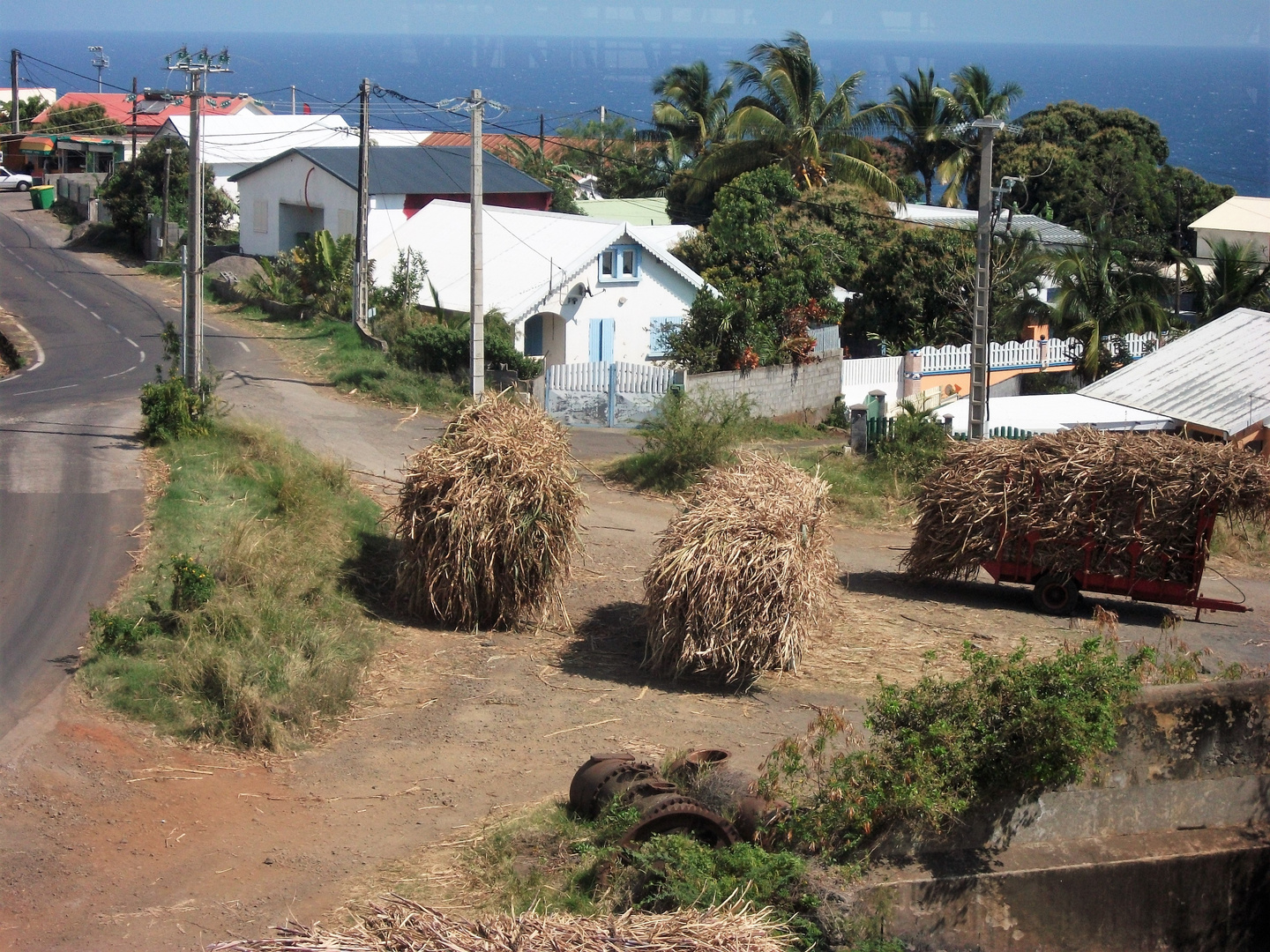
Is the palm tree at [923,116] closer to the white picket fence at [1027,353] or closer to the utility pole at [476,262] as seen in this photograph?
the white picket fence at [1027,353]

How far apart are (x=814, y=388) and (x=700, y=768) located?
21.8m

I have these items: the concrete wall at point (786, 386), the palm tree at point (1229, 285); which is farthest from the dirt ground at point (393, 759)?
the palm tree at point (1229, 285)

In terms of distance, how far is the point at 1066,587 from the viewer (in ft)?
51.3

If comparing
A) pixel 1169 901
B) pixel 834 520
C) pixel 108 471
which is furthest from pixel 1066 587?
pixel 108 471

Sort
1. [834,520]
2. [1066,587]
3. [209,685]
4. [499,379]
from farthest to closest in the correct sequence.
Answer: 1. [499,379]
2. [834,520]
3. [1066,587]
4. [209,685]

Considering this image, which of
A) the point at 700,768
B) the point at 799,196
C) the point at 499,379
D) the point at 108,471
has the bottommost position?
the point at 700,768

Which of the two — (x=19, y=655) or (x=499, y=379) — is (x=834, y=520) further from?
(x=19, y=655)

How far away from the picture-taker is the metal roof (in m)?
40.1

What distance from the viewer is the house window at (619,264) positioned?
3030 centimetres

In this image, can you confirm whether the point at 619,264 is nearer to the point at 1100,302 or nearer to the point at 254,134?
the point at 1100,302

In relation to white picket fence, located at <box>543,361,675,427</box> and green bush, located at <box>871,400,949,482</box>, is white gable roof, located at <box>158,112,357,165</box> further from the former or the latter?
green bush, located at <box>871,400,949,482</box>

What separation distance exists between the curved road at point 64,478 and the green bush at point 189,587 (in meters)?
1.01

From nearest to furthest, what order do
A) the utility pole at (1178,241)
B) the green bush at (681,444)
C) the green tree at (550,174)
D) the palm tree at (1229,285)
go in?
the green bush at (681,444), the palm tree at (1229,285), the utility pole at (1178,241), the green tree at (550,174)

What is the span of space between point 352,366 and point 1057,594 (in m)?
17.6
